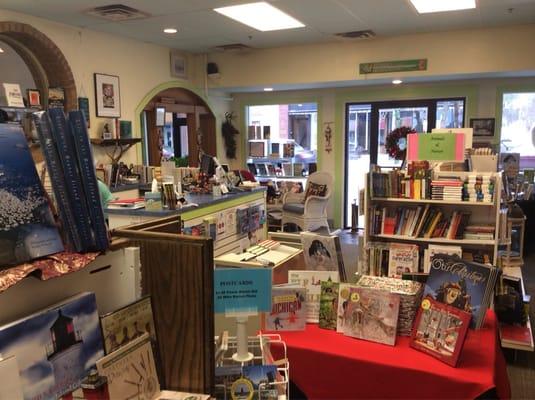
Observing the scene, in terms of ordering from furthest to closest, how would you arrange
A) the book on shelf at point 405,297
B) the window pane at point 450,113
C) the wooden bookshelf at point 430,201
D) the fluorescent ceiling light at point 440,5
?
the window pane at point 450,113
the fluorescent ceiling light at point 440,5
the wooden bookshelf at point 430,201
the book on shelf at point 405,297

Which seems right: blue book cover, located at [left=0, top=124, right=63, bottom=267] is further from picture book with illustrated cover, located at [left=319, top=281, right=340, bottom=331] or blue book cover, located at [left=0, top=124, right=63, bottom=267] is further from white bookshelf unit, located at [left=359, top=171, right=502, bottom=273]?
white bookshelf unit, located at [left=359, top=171, right=502, bottom=273]

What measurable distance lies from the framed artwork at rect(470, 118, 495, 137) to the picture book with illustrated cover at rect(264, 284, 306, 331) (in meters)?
5.97

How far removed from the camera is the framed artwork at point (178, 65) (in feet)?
23.3

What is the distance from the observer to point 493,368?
190 cm

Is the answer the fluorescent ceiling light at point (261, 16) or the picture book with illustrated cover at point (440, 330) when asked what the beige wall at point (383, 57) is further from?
the picture book with illustrated cover at point (440, 330)

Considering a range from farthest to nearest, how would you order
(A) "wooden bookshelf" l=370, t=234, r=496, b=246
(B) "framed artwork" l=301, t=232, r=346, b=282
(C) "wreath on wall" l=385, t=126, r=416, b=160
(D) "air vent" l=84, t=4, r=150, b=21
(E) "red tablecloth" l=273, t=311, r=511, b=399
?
(C) "wreath on wall" l=385, t=126, r=416, b=160
(D) "air vent" l=84, t=4, r=150, b=21
(A) "wooden bookshelf" l=370, t=234, r=496, b=246
(B) "framed artwork" l=301, t=232, r=346, b=282
(E) "red tablecloth" l=273, t=311, r=511, b=399

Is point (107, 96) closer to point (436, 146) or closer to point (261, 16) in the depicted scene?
point (261, 16)

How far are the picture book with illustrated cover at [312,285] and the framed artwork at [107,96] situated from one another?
4375 mm

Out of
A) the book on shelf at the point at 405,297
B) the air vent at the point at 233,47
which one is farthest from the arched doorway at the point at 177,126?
the book on shelf at the point at 405,297

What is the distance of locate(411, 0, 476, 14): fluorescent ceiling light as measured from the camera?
190 inches

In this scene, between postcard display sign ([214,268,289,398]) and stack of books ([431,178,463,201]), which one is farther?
stack of books ([431,178,463,201])

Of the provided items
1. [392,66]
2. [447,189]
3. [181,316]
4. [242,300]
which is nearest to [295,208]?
[392,66]

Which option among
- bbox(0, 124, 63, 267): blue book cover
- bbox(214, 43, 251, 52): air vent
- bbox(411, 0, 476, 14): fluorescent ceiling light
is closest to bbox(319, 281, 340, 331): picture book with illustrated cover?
bbox(0, 124, 63, 267): blue book cover

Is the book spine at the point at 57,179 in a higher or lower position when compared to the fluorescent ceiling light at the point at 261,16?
lower
